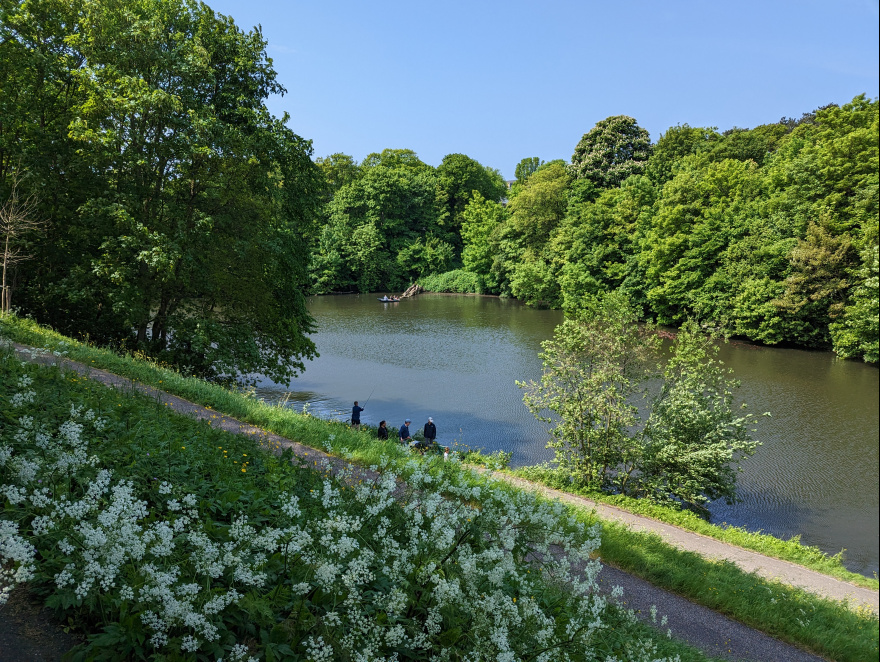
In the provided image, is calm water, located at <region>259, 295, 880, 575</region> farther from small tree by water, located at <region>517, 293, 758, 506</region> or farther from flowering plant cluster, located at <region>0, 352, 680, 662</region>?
flowering plant cluster, located at <region>0, 352, 680, 662</region>

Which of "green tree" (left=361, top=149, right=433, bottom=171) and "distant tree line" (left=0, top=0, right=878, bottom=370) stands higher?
"green tree" (left=361, top=149, right=433, bottom=171)

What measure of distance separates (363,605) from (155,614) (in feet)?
4.01

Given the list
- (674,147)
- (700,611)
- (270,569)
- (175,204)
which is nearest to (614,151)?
(674,147)

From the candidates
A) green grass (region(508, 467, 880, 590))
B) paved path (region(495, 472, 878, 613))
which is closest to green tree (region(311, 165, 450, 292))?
green grass (region(508, 467, 880, 590))

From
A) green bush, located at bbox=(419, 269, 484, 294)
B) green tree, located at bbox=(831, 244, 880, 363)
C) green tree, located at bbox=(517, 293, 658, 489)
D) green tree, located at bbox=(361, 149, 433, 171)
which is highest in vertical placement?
green tree, located at bbox=(361, 149, 433, 171)

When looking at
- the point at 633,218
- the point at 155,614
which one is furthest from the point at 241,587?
the point at 633,218

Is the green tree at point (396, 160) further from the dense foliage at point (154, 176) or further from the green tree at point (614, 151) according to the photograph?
the dense foliage at point (154, 176)

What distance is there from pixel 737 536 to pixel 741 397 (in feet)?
32.1

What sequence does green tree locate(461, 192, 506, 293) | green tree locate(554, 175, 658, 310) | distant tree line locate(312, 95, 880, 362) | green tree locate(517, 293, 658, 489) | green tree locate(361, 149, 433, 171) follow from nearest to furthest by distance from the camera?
green tree locate(517, 293, 658, 489) < distant tree line locate(312, 95, 880, 362) < green tree locate(554, 175, 658, 310) < green tree locate(461, 192, 506, 293) < green tree locate(361, 149, 433, 171)

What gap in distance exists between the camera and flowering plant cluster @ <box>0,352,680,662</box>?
2.71 m

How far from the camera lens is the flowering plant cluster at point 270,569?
2705mm

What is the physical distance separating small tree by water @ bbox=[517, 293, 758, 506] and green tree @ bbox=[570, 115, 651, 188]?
122 ft

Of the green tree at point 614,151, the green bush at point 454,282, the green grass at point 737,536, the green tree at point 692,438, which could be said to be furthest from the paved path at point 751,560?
the green bush at point 454,282

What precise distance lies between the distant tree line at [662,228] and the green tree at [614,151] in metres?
0.15
